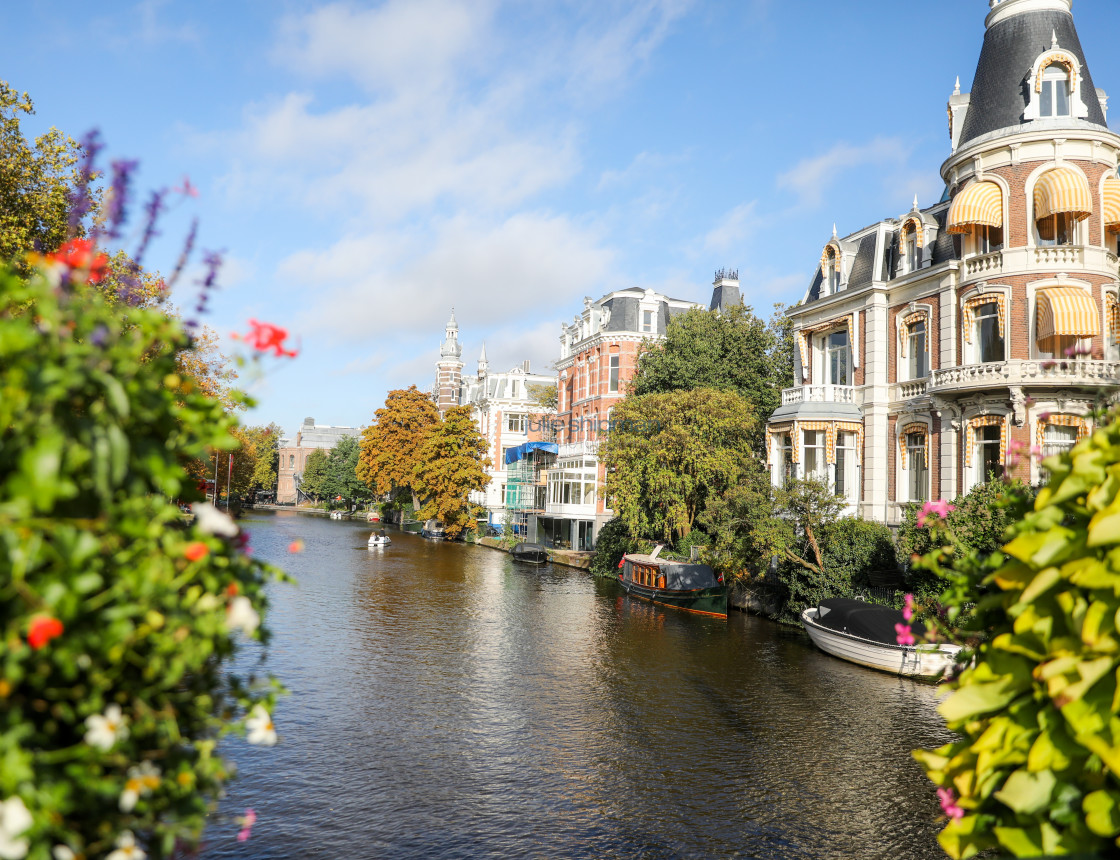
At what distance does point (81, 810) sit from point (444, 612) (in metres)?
27.3

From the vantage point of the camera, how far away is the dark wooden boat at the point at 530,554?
1875 inches

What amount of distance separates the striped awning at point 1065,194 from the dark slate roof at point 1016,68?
7.42 ft

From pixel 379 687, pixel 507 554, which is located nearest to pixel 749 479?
pixel 379 687

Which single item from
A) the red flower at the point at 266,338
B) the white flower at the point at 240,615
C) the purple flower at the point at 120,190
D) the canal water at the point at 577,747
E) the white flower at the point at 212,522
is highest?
the purple flower at the point at 120,190

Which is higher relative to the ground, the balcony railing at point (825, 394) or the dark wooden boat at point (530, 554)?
the balcony railing at point (825, 394)

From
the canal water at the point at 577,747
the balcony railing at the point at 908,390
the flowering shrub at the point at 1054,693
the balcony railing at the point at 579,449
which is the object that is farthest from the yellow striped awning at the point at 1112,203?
the balcony railing at the point at 579,449

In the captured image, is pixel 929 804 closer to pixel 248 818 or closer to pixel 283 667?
pixel 248 818

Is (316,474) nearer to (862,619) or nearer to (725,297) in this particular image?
(725,297)

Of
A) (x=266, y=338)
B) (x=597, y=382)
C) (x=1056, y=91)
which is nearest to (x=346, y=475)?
(x=597, y=382)

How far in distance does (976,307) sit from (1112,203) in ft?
14.8

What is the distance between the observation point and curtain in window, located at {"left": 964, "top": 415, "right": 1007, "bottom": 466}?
22.8 m

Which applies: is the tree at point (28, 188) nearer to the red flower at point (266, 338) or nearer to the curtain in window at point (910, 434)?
the red flower at point (266, 338)

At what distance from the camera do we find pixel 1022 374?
22156mm

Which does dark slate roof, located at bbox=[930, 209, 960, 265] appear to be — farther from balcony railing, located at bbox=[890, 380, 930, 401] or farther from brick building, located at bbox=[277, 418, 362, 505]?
brick building, located at bbox=[277, 418, 362, 505]
